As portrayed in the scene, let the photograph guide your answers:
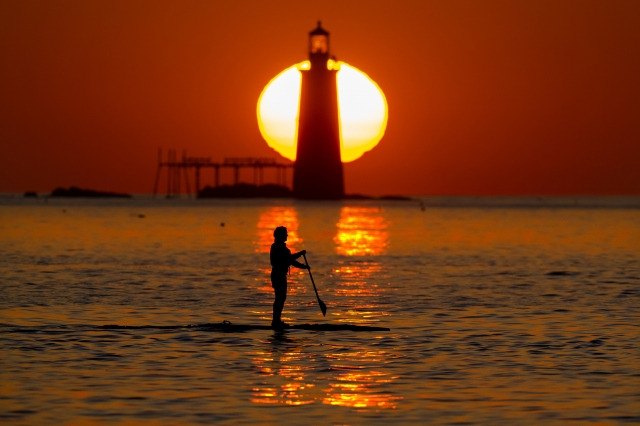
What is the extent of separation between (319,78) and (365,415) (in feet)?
495

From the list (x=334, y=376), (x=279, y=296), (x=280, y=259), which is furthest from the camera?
(x=279, y=296)

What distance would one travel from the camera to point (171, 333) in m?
23.6

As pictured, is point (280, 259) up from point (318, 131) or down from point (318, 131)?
down

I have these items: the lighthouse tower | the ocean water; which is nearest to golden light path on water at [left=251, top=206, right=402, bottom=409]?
the ocean water

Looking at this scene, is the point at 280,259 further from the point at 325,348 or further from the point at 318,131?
the point at 318,131

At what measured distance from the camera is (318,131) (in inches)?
6663

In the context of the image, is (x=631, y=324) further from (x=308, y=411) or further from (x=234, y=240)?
(x=234, y=240)

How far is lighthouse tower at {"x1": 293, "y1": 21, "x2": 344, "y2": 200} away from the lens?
16338 cm

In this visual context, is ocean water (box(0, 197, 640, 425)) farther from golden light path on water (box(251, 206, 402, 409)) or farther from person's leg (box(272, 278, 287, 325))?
person's leg (box(272, 278, 287, 325))

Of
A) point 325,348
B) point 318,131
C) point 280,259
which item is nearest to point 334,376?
point 325,348

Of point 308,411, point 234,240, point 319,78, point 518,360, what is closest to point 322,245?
point 234,240

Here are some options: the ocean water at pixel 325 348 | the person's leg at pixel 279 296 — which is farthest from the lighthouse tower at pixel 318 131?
the person's leg at pixel 279 296

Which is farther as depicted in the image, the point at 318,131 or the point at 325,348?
the point at 318,131

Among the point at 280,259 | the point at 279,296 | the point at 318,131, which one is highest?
the point at 318,131
